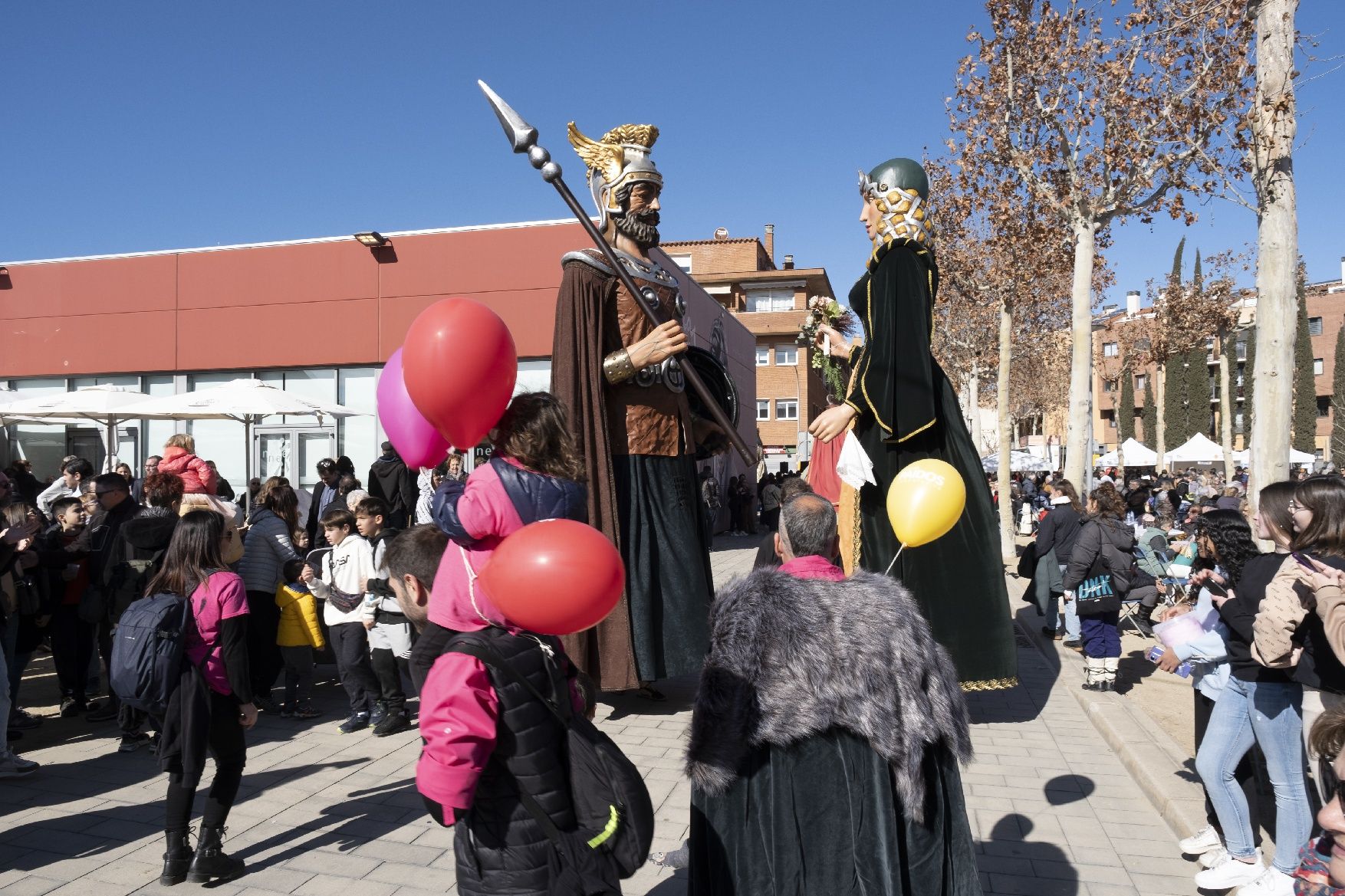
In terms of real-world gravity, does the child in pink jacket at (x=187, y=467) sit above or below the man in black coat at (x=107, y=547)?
above

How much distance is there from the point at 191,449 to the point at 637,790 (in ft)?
20.7

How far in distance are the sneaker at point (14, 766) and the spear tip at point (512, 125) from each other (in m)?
4.29

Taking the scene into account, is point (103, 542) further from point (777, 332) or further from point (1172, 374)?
point (1172, 374)

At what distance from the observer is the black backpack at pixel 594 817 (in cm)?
229

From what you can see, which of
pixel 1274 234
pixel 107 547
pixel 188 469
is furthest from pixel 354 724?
pixel 1274 234

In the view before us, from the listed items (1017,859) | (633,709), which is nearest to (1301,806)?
(1017,859)

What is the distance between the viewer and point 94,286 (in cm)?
1977

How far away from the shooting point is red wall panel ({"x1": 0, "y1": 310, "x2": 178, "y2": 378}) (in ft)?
63.9

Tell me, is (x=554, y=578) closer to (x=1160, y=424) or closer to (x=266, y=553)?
(x=266, y=553)

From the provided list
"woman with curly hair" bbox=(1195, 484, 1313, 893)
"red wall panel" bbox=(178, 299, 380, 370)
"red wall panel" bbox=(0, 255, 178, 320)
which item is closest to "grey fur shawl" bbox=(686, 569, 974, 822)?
"woman with curly hair" bbox=(1195, 484, 1313, 893)

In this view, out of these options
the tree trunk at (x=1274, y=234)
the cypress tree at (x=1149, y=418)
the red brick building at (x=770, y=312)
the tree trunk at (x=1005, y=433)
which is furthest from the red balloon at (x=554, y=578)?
the cypress tree at (x=1149, y=418)

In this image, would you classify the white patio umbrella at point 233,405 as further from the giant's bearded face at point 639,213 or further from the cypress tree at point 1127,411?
the cypress tree at point 1127,411

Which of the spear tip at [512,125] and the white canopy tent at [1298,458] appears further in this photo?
the white canopy tent at [1298,458]

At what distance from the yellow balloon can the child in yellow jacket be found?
14.6 feet
